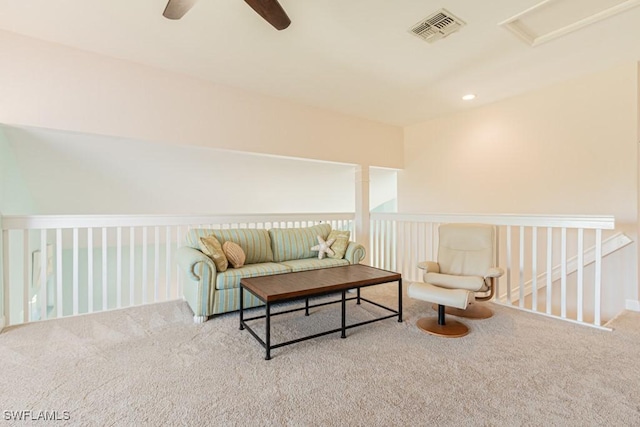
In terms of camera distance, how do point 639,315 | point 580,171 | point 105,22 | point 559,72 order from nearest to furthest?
point 105,22, point 639,315, point 559,72, point 580,171

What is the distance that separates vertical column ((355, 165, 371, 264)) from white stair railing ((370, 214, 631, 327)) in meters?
0.20

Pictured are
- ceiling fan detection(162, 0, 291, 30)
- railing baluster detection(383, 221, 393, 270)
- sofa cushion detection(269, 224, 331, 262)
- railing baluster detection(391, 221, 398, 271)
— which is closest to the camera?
ceiling fan detection(162, 0, 291, 30)

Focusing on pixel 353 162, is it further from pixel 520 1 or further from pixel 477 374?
pixel 477 374

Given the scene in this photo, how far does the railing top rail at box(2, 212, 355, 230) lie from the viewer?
2691mm

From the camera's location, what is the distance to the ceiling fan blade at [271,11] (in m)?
1.69

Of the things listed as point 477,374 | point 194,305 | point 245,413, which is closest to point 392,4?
point 477,374

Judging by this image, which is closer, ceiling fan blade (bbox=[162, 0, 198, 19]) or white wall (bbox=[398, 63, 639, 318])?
ceiling fan blade (bbox=[162, 0, 198, 19])

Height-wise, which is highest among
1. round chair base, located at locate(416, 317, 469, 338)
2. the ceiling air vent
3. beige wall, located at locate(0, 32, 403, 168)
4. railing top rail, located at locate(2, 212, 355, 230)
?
the ceiling air vent

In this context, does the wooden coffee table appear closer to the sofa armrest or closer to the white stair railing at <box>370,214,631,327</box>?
the sofa armrest

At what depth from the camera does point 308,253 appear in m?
3.86

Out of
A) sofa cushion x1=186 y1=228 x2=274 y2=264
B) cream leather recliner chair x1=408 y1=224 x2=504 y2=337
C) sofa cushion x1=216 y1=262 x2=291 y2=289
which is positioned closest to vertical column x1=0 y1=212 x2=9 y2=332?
sofa cushion x1=186 y1=228 x2=274 y2=264

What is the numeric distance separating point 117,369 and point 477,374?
2.35 metres

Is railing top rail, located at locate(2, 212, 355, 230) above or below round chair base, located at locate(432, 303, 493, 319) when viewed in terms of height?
above

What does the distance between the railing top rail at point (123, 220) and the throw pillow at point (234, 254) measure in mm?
670
